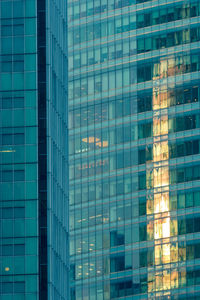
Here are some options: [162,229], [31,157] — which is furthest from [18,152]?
[162,229]

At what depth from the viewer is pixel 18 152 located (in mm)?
135625

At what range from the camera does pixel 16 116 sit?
136m

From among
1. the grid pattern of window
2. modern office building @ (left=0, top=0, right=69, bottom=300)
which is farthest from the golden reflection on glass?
the grid pattern of window

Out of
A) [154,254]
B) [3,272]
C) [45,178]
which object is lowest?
[3,272]

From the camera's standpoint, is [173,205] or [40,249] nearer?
[40,249]

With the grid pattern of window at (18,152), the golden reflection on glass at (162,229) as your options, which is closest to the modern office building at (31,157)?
the grid pattern of window at (18,152)

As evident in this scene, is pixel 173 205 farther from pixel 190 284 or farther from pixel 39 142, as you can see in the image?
pixel 39 142

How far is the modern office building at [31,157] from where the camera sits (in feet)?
436

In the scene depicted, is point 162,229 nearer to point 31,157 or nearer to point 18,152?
point 31,157

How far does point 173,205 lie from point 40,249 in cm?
6684

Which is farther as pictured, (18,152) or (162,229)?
(162,229)

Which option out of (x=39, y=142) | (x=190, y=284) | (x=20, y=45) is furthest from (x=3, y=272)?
(x=190, y=284)

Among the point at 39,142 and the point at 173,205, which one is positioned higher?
the point at 173,205

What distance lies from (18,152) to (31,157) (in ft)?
5.17
